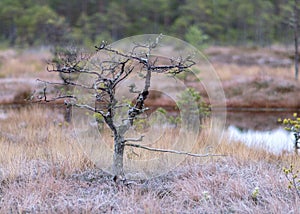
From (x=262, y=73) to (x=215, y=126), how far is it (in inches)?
331

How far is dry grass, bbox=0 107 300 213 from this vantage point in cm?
338

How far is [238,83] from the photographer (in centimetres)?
1349

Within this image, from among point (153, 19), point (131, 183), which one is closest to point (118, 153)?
point (131, 183)

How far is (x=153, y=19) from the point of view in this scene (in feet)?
94.3

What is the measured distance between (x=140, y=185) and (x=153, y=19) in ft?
85.1

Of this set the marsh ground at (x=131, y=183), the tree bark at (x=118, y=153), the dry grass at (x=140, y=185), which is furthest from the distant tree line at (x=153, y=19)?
the tree bark at (x=118, y=153)

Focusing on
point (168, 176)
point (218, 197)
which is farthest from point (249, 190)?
point (168, 176)

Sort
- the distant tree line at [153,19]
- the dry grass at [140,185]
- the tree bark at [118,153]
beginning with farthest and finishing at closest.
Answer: the distant tree line at [153,19] < the tree bark at [118,153] < the dry grass at [140,185]

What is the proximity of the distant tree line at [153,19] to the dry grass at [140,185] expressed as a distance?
18523mm

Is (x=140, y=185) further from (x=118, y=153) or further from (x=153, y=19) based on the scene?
(x=153, y=19)

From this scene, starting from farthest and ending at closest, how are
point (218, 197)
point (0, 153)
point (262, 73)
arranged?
point (262, 73), point (0, 153), point (218, 197)

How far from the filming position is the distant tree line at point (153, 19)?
79.4ft

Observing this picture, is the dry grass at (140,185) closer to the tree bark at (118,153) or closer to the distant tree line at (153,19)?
the tree bark at (118,153)

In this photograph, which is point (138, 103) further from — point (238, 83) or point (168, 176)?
point (238, 83)
